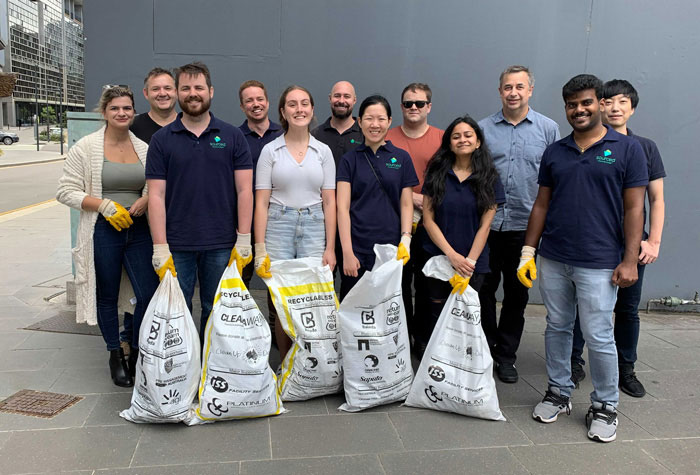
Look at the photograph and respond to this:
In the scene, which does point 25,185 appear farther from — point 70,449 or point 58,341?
point 70,449

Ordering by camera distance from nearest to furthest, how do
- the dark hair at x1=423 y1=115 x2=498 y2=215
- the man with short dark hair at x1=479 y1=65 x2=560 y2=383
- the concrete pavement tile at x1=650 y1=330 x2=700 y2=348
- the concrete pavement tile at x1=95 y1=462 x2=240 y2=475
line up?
the concrete pavement tile at x1=95 y1=462 x2=240 y2=475 → the dark hair at x1=423 y1=115 x2=498 y2=215 → the man with short dark hair at x1=479 y1=65 x2=560 y2=383 → the concrete pavement tile at x1=650 y1=330 x2=700 y2=348

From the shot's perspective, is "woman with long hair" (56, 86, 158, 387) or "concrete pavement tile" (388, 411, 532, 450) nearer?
"concrete pavement tile" (388, 411, 532, 450)

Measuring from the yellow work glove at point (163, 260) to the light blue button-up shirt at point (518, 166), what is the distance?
2.09m

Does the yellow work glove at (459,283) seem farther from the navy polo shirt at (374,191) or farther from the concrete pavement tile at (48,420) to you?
the concrete pavement tile at (48,420)

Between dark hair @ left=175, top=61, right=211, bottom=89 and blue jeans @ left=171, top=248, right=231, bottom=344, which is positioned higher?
dark hair @ left=175, top=61, right=211, bottom=89

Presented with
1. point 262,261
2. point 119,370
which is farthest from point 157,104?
Result: point 119,370

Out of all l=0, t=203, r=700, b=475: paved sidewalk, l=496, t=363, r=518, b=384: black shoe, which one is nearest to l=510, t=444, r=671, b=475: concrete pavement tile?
l=0, t=203, r=700, b=475: paved sidewalk

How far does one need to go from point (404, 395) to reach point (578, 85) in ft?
6.68

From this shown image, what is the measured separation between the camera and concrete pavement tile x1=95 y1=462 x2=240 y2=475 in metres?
2.47

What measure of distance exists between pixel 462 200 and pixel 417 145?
0.70 m

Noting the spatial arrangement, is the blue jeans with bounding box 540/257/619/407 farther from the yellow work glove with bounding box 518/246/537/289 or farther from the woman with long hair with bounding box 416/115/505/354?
the woman with long hair with bounding box 416/115/505/354

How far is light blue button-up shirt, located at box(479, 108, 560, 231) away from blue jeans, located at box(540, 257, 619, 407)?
0.52 meters

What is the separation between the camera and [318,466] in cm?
257

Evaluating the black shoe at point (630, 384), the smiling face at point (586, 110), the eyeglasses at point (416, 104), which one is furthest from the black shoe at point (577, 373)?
the eyeglasses at point (416, 104)
